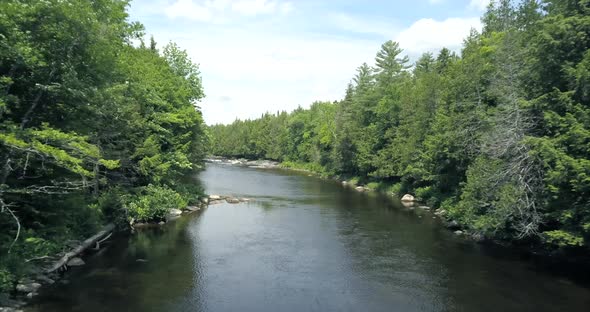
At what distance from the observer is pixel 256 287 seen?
18.0 m

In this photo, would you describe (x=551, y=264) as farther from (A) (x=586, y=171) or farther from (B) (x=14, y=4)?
(B) (x=14, y=4)

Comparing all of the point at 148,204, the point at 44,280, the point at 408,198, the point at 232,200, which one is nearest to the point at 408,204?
the point at 408,198

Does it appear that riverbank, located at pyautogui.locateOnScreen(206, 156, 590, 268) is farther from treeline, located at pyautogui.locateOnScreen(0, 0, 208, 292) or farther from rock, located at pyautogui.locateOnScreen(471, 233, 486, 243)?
treeline, located at pyautogui.locateOnScreen(0, 0, 208, 292)

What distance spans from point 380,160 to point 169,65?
27.2 meters

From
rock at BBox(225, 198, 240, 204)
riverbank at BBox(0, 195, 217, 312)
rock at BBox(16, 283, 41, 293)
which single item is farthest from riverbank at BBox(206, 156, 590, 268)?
rock at BBox(16, 283, 41, 293)

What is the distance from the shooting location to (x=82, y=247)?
21.5 m

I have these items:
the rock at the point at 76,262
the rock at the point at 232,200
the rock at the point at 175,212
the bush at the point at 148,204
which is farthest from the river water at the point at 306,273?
the rock at the point at 232,200

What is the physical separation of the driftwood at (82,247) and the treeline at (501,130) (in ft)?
68.9

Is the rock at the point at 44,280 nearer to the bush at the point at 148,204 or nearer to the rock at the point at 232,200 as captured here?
the bush at the point at 148,204

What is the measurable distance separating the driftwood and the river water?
2.21ft

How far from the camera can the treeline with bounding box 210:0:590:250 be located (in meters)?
18.1

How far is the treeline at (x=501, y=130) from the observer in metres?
18.1

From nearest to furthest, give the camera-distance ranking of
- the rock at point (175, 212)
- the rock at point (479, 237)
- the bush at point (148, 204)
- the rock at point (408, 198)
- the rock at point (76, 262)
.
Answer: the rock at point (76, 262) → the rock at point (479, 237) → the bush at point (148, 204) → the rock at point (175, 212) → the rock at point (408, 198)

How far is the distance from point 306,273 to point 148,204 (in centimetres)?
1429
